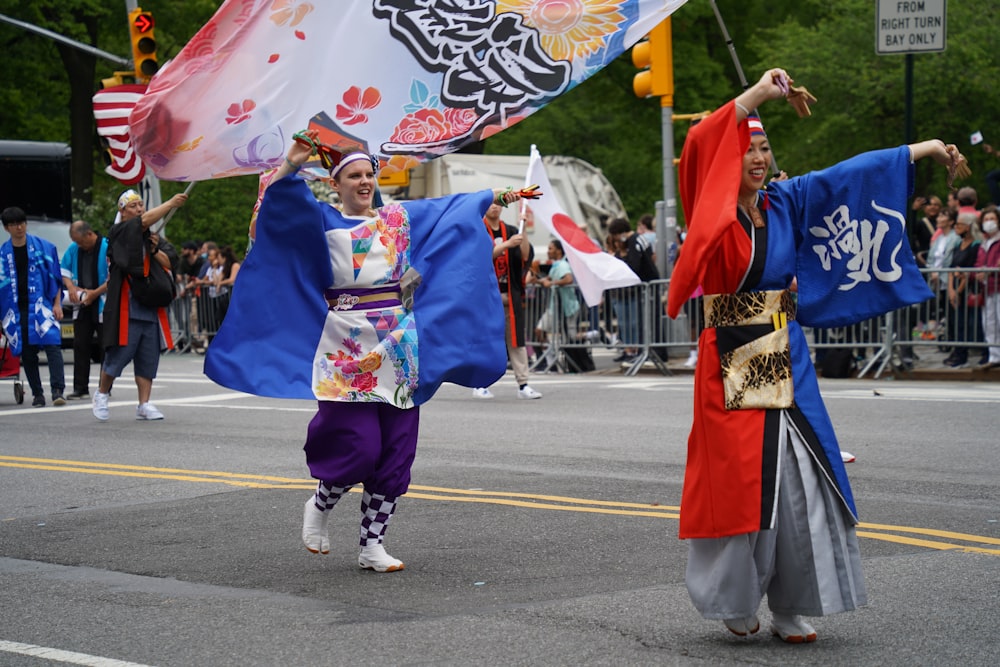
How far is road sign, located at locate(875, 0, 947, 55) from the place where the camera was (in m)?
15.6

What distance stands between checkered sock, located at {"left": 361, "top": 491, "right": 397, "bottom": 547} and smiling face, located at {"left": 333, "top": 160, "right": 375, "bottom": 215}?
1253 mm

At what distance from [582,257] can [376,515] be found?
385 inches

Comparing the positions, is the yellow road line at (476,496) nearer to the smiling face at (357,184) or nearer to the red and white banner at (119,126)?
the red and white banner at (119,126)

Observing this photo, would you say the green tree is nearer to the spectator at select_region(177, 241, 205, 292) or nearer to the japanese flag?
the spectator at select_region(177, 241, 205, 292)

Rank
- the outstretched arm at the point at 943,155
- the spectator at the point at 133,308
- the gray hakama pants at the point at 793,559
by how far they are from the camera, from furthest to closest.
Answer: the spectator at the point at 133,308 → the outstretched arm at the point at 943,155 → the gray hakama pants at the point at 793,559

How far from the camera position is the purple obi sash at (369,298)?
6.57 metres

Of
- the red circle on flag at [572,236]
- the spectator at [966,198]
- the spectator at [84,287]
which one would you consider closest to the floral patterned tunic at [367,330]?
the spectator at [84,287]

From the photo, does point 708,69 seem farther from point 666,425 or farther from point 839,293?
point 839,293

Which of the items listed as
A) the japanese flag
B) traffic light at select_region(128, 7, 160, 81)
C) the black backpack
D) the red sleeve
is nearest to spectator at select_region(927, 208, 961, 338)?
the japanese flag

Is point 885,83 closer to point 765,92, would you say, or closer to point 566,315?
point 566,315

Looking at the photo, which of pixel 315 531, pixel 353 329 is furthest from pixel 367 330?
pixel 315 531

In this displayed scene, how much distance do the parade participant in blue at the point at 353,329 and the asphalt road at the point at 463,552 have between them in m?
0.49

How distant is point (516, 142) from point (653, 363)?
22686 millimetres

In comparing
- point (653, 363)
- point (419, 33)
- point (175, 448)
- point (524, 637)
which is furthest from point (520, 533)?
point (653, 363)
